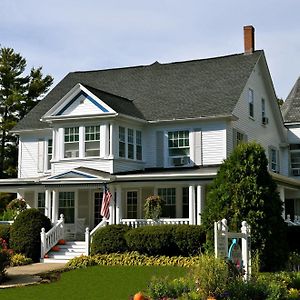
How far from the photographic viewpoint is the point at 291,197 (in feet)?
121

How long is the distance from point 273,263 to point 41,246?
1022 cm

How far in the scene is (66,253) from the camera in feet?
86.4

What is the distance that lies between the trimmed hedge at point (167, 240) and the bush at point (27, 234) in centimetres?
424

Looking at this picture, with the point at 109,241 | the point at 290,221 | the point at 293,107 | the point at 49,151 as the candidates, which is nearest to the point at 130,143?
the point at 49,151

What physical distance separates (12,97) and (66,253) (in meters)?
25.5

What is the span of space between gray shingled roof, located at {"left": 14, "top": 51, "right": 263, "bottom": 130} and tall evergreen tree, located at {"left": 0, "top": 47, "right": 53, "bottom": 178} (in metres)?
12.2

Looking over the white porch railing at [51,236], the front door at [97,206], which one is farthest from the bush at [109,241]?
the front door at [97,206]

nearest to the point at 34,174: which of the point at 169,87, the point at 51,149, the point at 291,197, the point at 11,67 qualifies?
the point at 51,149

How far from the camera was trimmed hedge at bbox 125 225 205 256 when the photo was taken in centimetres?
2384

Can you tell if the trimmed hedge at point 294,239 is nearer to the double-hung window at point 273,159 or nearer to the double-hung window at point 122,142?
the double-hung window at point 122,142

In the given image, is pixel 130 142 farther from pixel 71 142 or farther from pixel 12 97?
pixel 12 97

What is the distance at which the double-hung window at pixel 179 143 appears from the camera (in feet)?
99.5

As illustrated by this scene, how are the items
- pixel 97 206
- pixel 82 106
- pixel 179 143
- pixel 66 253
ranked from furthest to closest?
pixel 97 206
pixel 179 143
pixel 82 106
pixel 66 253

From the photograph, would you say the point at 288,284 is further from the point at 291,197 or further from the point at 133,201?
the point at 291,197
